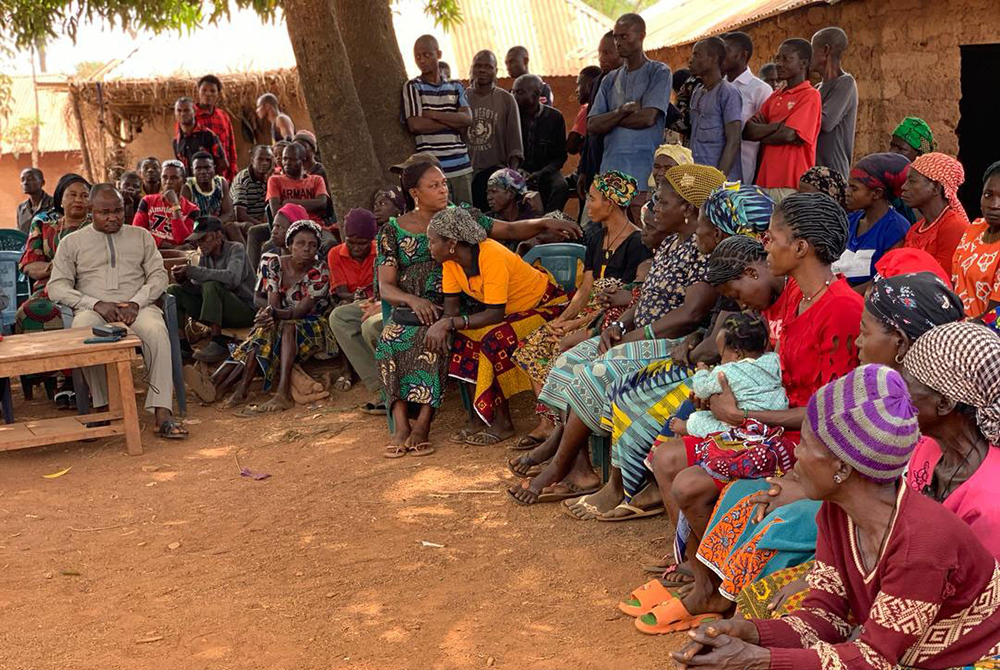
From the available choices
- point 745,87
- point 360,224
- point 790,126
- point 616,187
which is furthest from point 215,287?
point 790,126

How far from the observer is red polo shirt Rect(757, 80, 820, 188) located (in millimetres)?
6668

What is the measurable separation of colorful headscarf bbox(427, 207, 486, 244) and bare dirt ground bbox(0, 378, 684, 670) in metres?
1.31

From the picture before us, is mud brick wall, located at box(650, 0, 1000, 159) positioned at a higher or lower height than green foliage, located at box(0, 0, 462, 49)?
lower

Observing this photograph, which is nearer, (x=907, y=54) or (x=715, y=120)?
(x=715, y=120)

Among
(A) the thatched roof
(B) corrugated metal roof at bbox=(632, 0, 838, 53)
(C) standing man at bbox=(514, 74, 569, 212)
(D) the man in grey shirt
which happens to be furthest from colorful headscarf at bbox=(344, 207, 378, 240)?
(A) the thatched roof

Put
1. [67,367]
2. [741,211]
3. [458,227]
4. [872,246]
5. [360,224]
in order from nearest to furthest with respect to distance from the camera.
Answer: [741,211] → [872,246] → [458,227] → [67,367] → [360,224]

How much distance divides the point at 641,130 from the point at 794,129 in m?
1.13

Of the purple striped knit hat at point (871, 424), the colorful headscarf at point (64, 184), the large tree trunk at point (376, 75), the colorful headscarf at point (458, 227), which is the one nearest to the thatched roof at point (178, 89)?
the colorful headscarf at point (64, 184)

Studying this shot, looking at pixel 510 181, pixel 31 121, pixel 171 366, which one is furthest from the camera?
pixel 31 121

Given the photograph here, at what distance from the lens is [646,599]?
12.9ft

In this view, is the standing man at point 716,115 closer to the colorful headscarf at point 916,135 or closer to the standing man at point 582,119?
the colorful headscarf at point 916,135

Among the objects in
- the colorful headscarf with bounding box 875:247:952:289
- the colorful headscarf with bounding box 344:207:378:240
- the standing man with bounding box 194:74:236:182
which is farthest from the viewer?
the standing man with bounding box 194:74:236:182

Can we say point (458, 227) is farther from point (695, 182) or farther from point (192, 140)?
point (192, 140)

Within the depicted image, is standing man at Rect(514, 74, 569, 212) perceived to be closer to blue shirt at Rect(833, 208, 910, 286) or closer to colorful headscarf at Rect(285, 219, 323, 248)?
colorful headscarf at Rect(285, 219, 323, 248)
